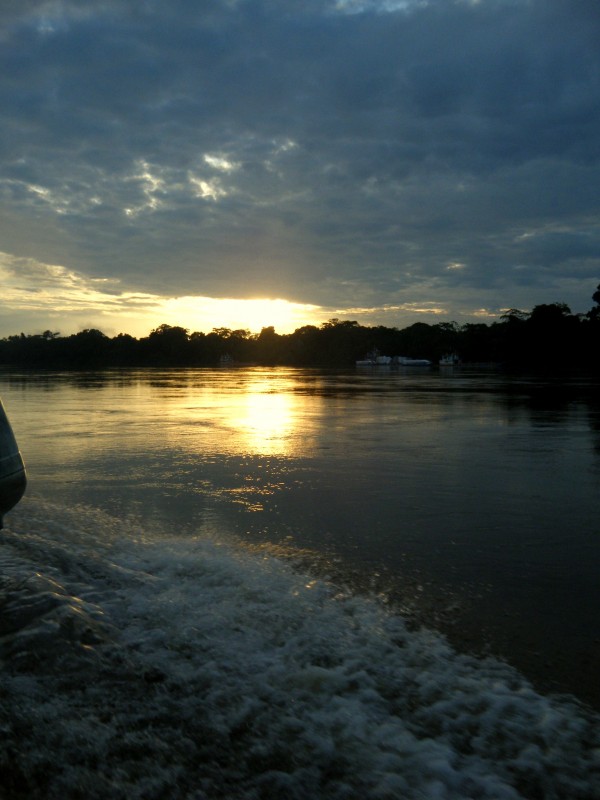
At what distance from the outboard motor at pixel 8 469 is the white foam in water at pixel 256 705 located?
48 cm

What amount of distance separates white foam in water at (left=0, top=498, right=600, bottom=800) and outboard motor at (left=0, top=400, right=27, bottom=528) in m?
0.48

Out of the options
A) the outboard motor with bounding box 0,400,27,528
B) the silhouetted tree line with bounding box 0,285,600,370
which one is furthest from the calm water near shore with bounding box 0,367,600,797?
the silhouetted tree line with bounding box 0,285,600,370

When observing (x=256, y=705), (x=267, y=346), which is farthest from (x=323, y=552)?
(x=267, y=346)

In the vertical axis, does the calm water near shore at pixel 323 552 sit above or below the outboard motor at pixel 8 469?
below

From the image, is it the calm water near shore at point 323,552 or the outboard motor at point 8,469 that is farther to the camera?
the outboard motor at point 8,469

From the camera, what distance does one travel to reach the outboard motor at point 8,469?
10.9 feet

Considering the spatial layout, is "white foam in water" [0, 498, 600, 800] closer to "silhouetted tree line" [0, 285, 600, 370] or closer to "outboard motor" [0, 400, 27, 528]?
"outboard motor" [0, 400, 27, 528]

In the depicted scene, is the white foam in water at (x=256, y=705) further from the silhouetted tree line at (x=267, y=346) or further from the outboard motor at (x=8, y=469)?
the silhouetted tree line at (x=267, y=346)

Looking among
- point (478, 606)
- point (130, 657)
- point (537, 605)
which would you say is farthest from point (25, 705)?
point (537, 605)

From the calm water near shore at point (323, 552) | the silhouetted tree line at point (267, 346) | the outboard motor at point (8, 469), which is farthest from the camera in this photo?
the silhouetted tree line at point (267, 346)

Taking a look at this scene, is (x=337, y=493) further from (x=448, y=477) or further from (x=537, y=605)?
(x=537, y=605)

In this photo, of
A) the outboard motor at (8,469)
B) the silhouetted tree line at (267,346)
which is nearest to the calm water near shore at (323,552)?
the outboard motor at (8,469)

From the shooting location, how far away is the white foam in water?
1.95 metres

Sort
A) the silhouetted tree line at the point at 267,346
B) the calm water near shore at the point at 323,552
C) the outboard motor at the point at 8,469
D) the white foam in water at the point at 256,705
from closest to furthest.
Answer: the white foam in water at the point at 256,705 → the calm water near shore at the point at 323,552 → the outboard motor at the point at 8,469 → the silhouetted tree line at the point at 267,346
